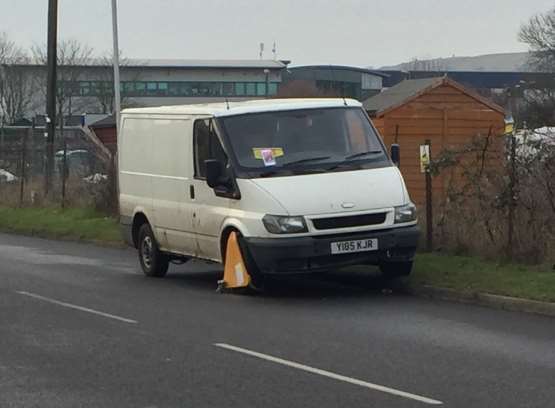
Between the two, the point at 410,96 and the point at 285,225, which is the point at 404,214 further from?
the point at 410,96

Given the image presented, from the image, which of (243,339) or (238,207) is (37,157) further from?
(243,339)

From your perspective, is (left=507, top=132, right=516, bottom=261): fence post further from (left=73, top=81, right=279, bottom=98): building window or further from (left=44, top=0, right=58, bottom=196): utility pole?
(left=73, top=81, right=279, bottom=98): building window

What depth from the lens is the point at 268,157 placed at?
14.5m

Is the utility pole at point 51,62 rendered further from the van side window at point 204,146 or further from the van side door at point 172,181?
the van side window at point 204,146

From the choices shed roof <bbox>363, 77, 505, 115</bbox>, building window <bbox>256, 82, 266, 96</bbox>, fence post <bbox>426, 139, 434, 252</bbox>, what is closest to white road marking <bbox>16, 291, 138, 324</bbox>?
fence post <bbox>426, 139, 434, 252</bbox>

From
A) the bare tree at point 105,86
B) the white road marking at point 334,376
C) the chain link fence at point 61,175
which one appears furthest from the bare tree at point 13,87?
the white road marking at point 334,376

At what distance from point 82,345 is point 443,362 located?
3270 mm

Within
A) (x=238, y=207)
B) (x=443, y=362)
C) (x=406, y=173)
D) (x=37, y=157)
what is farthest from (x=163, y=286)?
(x=37, y=157)

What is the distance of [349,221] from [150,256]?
163 inches

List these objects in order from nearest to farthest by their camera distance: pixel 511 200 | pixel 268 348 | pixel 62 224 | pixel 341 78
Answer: pixel 268 348, pixel 511 200, pixel 62 224, pixel 341 78

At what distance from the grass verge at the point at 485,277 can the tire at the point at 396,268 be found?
0.46 feet

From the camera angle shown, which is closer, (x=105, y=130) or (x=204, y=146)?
(x=204, y=146)

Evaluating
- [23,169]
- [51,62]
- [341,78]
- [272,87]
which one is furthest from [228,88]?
[23,169]

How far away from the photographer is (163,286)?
16016 millimetres
